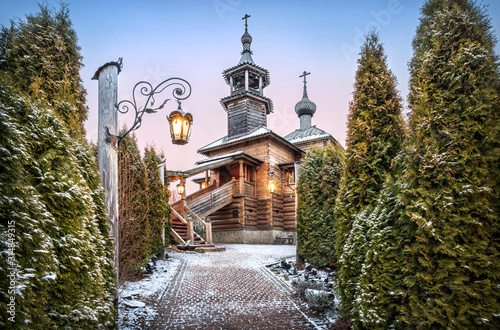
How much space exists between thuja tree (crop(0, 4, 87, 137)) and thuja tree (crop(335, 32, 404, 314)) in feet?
15.4

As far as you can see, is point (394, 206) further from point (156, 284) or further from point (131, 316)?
point (156, 284)

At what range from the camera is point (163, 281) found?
749cm

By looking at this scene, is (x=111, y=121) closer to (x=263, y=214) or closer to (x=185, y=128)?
(x=185, y=128)

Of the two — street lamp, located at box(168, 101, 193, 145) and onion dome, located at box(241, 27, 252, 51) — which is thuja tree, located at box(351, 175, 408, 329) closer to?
street lamp, located at box(168, 101, 193, 145)

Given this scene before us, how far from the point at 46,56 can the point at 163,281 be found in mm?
5790

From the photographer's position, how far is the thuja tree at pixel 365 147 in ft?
14.8

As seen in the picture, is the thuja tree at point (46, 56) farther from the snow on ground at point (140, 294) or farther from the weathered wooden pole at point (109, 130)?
the snow on ground at point (140, 294)

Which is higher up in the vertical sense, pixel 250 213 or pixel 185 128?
pixel 185 128

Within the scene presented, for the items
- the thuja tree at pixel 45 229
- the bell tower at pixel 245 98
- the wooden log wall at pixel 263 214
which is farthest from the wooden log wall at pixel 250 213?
the thuja tree at pixel 45 229

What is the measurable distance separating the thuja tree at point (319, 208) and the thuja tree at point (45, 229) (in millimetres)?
6279

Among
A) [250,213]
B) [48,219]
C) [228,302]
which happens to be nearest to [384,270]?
[48,219]

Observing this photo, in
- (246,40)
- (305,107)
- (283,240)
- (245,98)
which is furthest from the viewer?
(305,107)

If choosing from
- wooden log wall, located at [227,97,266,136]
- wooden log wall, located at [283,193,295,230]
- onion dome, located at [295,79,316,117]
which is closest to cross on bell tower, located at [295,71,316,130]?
onion dome, located at [295,79,316,117]

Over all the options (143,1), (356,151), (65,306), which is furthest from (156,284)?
(143,1)
